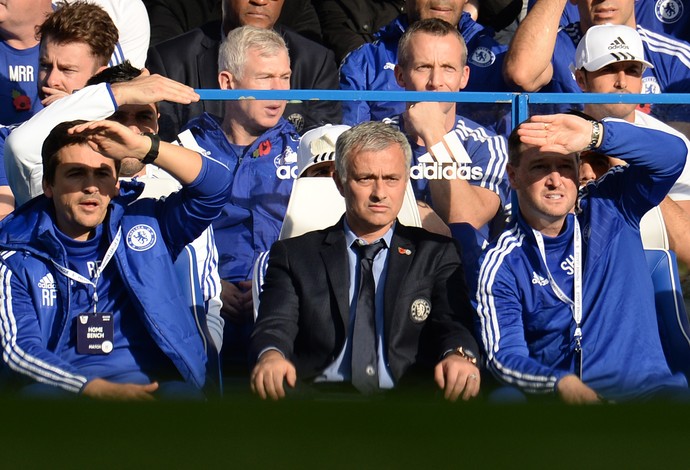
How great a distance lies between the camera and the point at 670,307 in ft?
13.6

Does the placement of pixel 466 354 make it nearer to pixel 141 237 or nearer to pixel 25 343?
pixel 141 237

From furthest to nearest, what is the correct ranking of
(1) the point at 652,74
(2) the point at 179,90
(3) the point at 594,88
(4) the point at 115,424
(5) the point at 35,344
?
(1) the point at 652,74 < (3) the point at 594,88 < (2) the point at 179,90 < (5) the point at 35,344 < (4) the point at 115,424

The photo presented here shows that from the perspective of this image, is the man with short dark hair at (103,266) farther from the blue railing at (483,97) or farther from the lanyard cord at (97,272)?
the blue railing at (483,97)

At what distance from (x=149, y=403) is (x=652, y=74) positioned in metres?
4.76

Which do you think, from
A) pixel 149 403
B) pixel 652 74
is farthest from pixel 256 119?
pixel 149 403

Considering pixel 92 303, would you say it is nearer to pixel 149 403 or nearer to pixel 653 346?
pixel 653 346

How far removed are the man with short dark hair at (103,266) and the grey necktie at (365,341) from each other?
54cm

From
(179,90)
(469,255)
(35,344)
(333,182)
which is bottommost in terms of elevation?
(35,344)

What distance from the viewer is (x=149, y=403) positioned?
1.27 m

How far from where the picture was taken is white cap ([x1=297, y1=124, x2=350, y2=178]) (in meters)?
4.32

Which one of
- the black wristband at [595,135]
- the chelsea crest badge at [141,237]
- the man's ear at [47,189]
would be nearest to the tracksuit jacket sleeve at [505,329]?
the black wristband at [595,135]

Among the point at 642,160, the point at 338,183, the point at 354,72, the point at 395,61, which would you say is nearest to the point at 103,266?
the point at 338,183

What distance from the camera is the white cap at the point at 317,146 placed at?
4324mm

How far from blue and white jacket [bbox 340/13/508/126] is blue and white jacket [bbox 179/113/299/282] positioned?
51.1 inches
